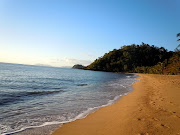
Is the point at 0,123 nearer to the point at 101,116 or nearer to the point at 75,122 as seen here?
the point at 75,122

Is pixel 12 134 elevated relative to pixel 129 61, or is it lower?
lower

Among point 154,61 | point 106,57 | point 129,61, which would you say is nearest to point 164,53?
point 154,61

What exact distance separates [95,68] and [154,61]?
66.0m

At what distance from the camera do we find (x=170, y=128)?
12.2 ft

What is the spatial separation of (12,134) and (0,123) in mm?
1286

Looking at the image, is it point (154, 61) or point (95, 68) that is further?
point (95, 68)

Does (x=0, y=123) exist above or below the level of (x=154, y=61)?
below

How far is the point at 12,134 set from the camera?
11.7 feet

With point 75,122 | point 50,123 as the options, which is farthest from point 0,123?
point 75,122

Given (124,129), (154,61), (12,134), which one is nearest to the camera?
(12,134)

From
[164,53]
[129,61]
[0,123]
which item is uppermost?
[164,53]

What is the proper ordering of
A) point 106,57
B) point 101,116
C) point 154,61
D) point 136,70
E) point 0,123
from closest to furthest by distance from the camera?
point 0,123 < point 101,116 < point 136,70 < point 154,61 < point 106,57

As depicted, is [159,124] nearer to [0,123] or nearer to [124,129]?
[124,129]

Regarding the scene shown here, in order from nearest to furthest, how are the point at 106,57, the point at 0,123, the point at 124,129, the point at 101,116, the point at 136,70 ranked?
the point at 124,129 → the point at 0,123 → the point at 101,116 → the point at 136,70 → the point at 106,57
